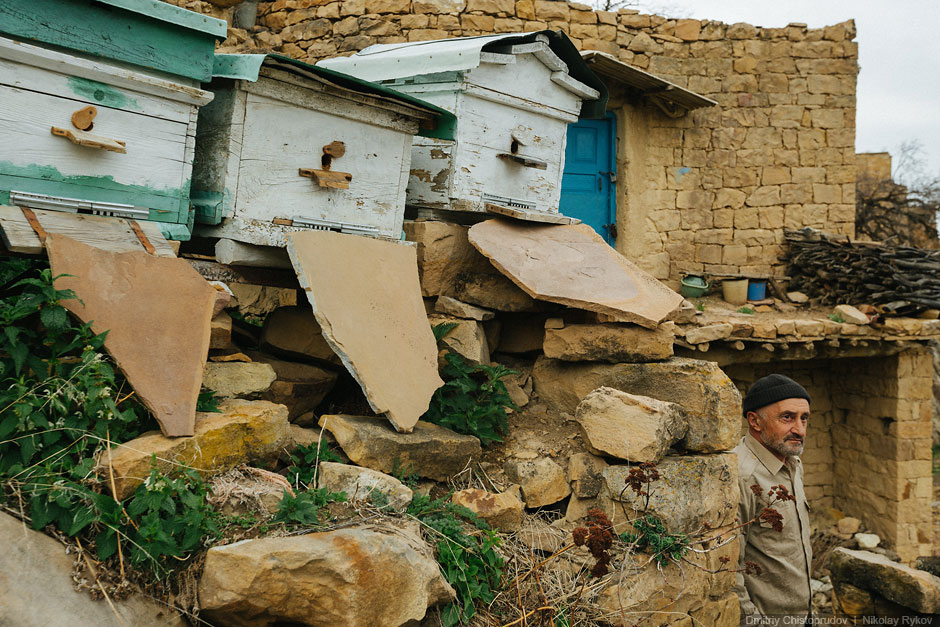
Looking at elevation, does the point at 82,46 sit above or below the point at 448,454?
above

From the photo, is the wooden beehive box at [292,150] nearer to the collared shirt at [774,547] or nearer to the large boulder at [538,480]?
the large boulder at [538,480]

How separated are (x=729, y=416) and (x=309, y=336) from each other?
2.48 m

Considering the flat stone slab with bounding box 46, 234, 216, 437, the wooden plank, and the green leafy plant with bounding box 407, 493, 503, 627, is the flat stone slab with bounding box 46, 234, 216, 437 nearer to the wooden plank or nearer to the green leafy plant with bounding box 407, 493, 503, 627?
the wooden plank

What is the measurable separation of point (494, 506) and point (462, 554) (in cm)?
43

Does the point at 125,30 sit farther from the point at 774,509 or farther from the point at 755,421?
the point at 774,509

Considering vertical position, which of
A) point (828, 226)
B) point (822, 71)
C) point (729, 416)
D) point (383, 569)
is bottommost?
point (383, 569)

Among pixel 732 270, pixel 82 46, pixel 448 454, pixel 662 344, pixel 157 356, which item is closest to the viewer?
pixel 157 356

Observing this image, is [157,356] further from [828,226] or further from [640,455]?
[828,226]

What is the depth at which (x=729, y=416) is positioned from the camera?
4.10 m

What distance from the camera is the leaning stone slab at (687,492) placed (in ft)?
12.0

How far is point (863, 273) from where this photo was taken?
8.84m

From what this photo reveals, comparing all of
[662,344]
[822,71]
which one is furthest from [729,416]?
[822,71]

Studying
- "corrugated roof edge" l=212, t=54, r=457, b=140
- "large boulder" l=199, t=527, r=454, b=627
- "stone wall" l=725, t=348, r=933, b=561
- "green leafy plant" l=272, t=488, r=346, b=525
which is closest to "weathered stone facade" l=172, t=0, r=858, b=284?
"stone wall" l=725, t=348, r=933, b=561

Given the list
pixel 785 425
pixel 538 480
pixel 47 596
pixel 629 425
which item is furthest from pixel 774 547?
pixel 47 596
